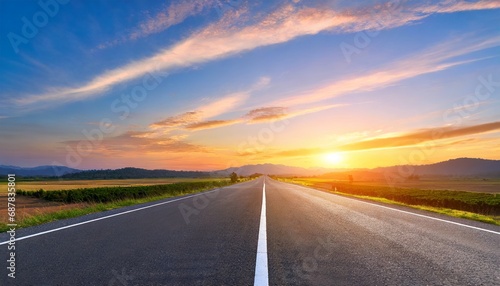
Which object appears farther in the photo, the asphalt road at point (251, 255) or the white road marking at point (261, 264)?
the asphalt road at point (251, 255)

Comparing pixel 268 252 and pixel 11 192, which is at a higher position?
pixel 11 192

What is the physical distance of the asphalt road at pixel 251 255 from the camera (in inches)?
182

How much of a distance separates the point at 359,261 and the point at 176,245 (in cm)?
357

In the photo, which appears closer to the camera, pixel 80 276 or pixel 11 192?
pixel 80 276

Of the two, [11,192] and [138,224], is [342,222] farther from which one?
[11,192]

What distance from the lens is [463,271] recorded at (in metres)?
5.03

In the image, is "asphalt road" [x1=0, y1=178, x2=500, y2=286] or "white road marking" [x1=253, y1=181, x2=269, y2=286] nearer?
"white road marking" [x1=253, y1=181, x2=269, y2=286]

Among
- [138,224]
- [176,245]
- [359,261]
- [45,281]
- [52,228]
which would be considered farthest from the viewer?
[138,224]

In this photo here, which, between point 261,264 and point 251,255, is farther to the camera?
point 251,255

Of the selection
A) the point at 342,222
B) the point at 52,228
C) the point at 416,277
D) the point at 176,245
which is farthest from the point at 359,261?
the point at 52,228

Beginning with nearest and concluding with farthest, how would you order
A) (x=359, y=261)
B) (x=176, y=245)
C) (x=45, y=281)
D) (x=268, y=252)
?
1. (x=45, y=281)
2. (x=359, y=261)
3. (x=268, y=252)
4. (x=176, y=245)

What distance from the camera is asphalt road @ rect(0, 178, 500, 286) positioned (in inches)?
182

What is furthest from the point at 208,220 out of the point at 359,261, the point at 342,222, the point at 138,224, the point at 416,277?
the point at 416,277

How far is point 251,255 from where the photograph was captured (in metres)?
5.96
